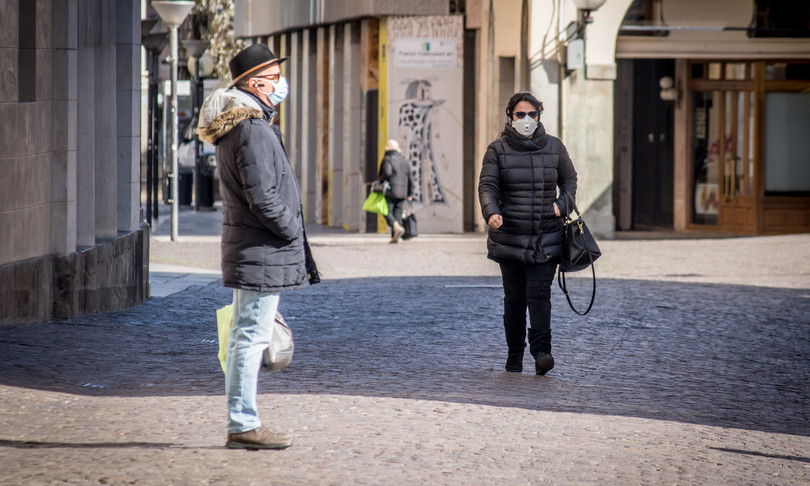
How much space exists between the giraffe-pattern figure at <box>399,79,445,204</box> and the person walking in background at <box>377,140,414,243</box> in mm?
3091

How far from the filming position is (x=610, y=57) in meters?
22.1

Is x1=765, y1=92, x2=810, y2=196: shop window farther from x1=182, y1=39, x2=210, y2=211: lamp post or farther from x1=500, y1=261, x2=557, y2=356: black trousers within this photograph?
x1=500, y1=261, x2=557, y2=356: black trousers

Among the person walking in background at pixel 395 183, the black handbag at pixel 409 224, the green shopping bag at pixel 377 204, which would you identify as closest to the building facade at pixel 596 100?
the person walking in background at pixel 395 183

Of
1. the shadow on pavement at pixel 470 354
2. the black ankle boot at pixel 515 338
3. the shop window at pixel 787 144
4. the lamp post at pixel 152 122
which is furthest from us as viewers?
the lamp post at pixel 152 122

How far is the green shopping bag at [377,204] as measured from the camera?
68.6 ft

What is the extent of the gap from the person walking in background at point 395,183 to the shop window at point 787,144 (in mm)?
6781

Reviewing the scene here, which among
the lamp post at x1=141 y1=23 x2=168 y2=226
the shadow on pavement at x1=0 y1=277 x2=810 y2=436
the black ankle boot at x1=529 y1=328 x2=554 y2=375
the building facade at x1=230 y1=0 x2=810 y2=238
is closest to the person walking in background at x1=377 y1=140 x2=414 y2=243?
the building facade at x1=230 y1=0 x2=810 y2=238

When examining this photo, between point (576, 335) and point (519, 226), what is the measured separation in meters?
2.26

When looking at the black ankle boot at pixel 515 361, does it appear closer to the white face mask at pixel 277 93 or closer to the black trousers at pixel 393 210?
the white face mask at pixel 277 93

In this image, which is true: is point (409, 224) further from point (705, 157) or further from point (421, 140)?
point (705, 157)

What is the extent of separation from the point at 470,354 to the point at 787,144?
15790 millimetres

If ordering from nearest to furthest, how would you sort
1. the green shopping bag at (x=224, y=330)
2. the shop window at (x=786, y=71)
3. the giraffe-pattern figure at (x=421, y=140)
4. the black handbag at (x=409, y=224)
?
the green shopping bag at (x=224, y=330)
the black handbag at (x=409, y=224)
the shop window at (x=786, y=71)
the giraffe-pattern figure at (x=421, y=140)

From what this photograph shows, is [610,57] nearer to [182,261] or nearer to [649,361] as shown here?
[182,261]

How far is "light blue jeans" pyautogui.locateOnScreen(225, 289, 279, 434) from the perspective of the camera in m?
5.62
